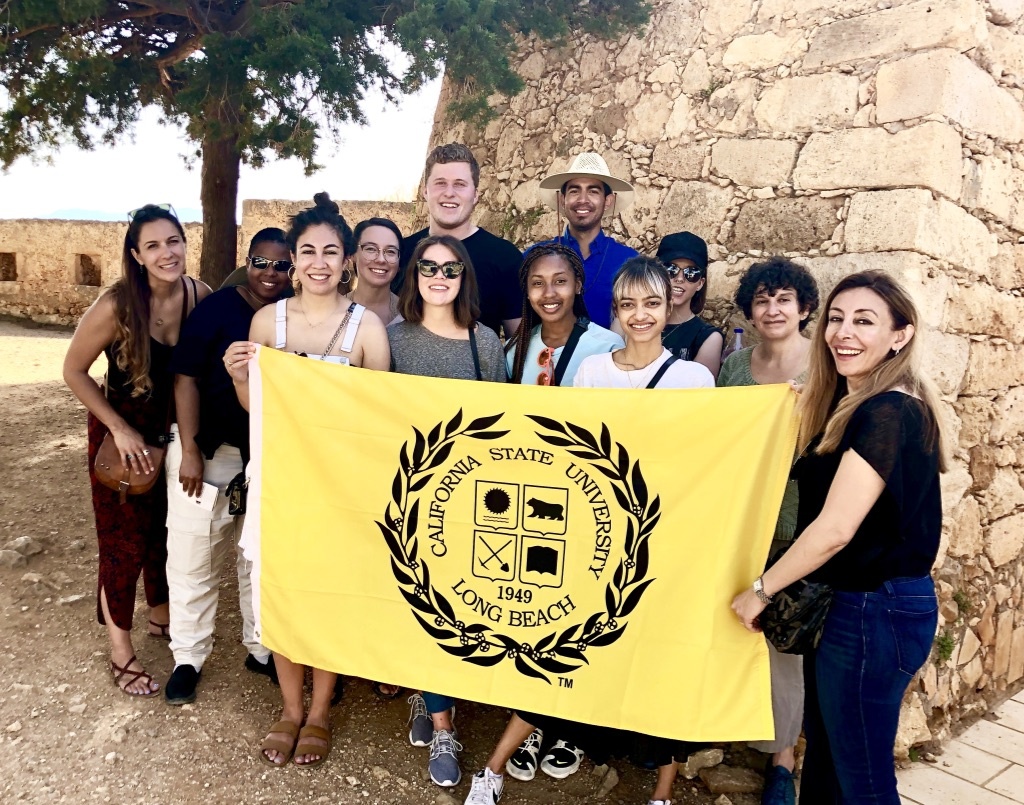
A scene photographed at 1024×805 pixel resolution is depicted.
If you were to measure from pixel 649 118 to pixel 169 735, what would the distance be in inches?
159

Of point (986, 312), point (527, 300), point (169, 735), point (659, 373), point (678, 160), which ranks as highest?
point (678, 160)

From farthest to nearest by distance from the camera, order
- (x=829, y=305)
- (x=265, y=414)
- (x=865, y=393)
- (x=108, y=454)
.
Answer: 1. (x=108, y=454)
2. (x=265, y=414)
3. (x=829, y=305)
4. (x=865, y=393)

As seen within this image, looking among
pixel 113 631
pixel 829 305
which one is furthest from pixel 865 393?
pixel 113 631

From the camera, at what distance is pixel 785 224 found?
3686mm

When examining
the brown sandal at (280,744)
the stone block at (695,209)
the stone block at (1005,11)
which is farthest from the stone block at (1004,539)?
the brown sandal at (280,744)

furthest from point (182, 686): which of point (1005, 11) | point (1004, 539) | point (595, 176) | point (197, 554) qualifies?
point (1005, 11)

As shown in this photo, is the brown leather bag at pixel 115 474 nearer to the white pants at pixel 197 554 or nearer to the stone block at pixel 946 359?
the white pants at pixel 197 554

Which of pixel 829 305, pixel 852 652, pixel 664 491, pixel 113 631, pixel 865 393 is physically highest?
pixel 829 305

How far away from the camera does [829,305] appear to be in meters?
2.17

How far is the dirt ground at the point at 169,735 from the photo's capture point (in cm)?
276

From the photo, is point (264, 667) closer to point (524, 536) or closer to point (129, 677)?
point (129, 677)

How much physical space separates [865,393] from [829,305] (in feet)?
0.99

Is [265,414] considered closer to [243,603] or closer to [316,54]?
[243,603]

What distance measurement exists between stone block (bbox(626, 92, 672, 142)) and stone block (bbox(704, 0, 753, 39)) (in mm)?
430
